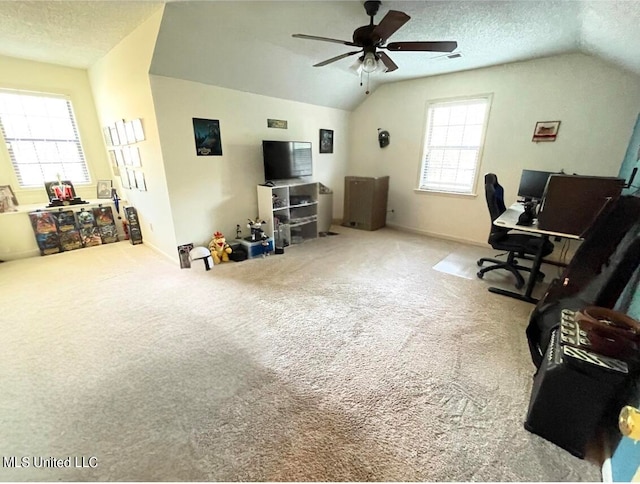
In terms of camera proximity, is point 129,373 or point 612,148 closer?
point 129,373

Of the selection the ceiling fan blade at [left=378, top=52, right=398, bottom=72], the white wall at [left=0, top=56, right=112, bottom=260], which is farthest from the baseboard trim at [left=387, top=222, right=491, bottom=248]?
the white wall at [left=0, top=56, right=112, bottom=260]

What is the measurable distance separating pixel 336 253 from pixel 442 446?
275 centimetres

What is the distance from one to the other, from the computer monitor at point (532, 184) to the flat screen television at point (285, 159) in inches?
118

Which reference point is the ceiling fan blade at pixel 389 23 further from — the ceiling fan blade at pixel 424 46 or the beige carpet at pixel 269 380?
the beige carpet at pixel 269 380

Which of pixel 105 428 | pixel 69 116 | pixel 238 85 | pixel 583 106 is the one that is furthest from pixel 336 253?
pixel 69 116

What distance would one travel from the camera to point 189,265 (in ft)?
11.1

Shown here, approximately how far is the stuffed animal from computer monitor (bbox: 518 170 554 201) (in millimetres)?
4031

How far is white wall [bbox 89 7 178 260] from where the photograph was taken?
2839mm

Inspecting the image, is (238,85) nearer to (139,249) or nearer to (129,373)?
(139,249)

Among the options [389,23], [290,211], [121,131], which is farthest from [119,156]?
[389,23]

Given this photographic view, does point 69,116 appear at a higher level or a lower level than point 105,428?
higher

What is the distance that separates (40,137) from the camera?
13.3 feet

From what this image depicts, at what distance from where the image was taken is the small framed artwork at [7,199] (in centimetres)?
363

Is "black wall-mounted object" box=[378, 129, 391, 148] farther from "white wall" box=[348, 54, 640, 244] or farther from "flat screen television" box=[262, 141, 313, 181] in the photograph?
"flat screen television" box=[262, 141, 313, 181]
